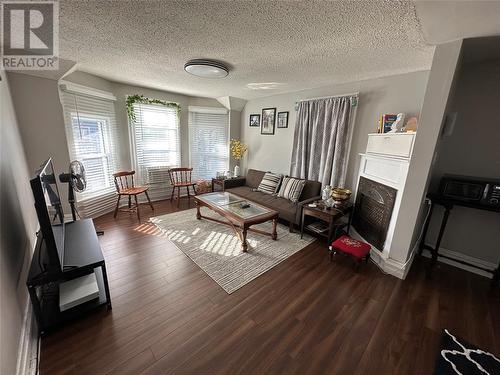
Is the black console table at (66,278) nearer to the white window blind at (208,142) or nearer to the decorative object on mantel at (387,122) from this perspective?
the white window blind at (208,142)

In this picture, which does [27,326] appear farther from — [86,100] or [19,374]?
[86,100]

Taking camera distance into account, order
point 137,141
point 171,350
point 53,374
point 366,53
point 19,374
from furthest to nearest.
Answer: point 137,141 < point 366,53 < point 171,350 < point 53,374 < point 19,374

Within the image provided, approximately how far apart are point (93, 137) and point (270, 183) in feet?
10.2

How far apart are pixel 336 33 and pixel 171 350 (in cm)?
269

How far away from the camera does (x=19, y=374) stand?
1.08 meters

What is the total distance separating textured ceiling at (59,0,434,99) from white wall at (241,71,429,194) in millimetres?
178

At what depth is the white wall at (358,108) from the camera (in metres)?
2.50

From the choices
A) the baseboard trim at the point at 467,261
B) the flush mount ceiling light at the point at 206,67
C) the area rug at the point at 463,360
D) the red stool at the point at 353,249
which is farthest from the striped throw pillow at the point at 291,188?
the area rug at the point at 463,360

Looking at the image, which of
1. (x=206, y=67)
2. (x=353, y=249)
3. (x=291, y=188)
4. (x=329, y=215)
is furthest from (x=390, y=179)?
(x=206, y=67)

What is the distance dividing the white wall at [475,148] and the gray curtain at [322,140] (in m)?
1.12

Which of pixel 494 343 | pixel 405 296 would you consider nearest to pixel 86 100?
pixel 405 296

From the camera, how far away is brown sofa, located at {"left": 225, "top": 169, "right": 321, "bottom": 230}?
118 inches

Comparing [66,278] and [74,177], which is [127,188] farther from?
[66,278]

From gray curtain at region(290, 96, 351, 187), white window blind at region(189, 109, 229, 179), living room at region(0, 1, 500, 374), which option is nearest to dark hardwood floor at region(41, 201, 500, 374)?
living room at region(0, 1, 500, 374)
